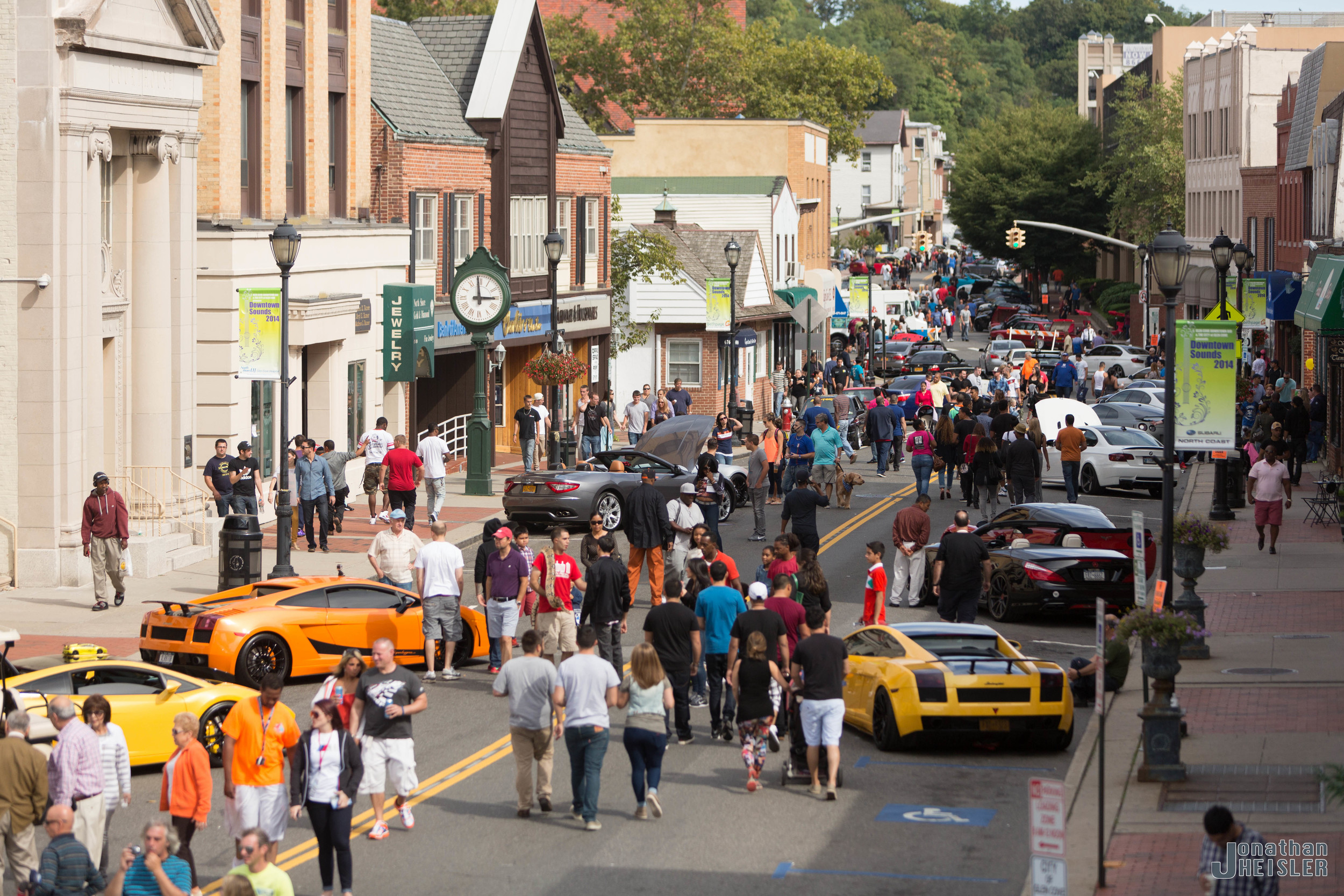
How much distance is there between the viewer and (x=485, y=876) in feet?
40.9

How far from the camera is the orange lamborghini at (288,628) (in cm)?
1816

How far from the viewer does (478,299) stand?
123 feet

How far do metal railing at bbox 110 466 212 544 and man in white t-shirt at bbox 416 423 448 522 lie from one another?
13.9ft

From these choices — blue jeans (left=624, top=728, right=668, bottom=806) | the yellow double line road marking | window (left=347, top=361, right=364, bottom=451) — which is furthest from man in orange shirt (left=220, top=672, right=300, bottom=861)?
window (left=347, top=361, right=364, bottom=451)

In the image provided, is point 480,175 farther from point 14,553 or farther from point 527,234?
point 14,553

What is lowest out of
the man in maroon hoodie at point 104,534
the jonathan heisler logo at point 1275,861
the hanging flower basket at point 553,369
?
the jonathan heisler logo at point 1275,861

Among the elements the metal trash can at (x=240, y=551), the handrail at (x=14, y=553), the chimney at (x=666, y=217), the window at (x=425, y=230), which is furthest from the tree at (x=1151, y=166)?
the handrail at (x=14, y=553)

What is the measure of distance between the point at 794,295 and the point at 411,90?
22.5 metres

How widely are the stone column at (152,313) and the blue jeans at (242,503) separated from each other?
202cm

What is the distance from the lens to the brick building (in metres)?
39.5

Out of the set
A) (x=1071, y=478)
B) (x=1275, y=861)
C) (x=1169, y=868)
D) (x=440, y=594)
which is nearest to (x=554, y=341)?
(x=1071, y=478)

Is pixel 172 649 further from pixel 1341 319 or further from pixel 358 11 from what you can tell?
pixel 1341 319

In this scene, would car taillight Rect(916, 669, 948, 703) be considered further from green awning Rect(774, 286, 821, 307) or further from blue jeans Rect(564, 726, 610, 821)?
green awning Rect(774, 286, 821, 307)

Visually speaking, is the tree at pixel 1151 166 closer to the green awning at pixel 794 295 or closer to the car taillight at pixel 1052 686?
the green awning at pixel 794 295
